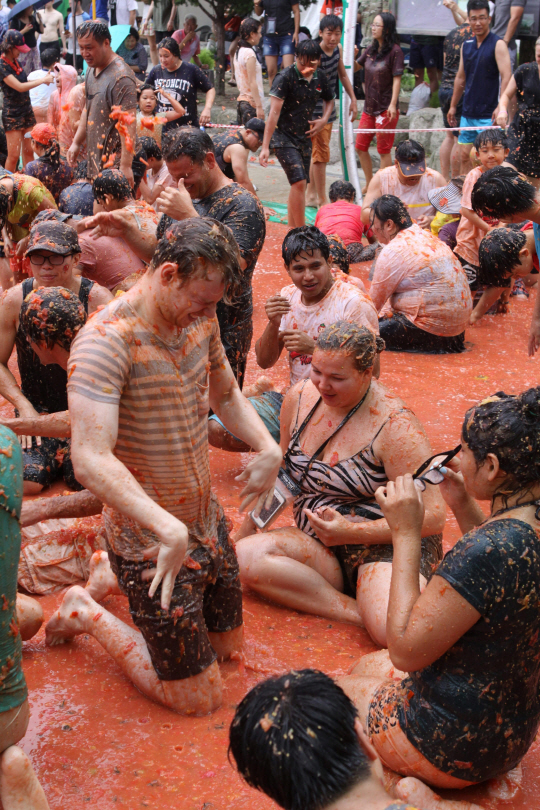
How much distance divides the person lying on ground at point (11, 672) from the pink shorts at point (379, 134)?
9.45m

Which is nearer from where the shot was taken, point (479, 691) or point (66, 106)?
point (479, 691)

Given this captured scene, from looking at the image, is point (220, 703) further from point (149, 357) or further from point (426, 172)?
point (426, 172)

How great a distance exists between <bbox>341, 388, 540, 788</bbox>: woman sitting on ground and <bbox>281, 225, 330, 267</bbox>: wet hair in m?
2.32

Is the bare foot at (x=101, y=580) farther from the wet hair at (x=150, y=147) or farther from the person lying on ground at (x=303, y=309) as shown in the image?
the wet hair at (x=150, y=147)

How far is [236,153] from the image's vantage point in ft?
26.7

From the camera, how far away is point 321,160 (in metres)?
10.7

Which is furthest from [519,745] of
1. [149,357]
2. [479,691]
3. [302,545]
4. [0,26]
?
[0,26]

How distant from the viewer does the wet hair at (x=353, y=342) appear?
342 centimetres

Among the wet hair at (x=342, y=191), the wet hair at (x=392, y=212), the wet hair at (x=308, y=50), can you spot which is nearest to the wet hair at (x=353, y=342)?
the wet hair at (x=392, y=212)

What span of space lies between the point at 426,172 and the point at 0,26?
399 inches

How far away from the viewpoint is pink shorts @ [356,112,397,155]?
10766 millimetres

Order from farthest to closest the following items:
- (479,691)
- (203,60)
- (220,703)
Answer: (203,60) → (220,703) → (479,691)

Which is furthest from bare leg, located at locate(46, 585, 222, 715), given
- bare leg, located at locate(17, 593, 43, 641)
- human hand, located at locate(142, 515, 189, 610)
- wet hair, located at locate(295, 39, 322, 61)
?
wet hair, located at locate(295, 39, 322, 61)

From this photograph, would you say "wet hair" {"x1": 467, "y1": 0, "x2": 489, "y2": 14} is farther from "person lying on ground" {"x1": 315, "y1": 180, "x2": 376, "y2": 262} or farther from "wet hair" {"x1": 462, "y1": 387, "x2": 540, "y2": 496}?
"wet hair" {"x1": 462, "y1": 387, "x2": 540, "y2": 496}
